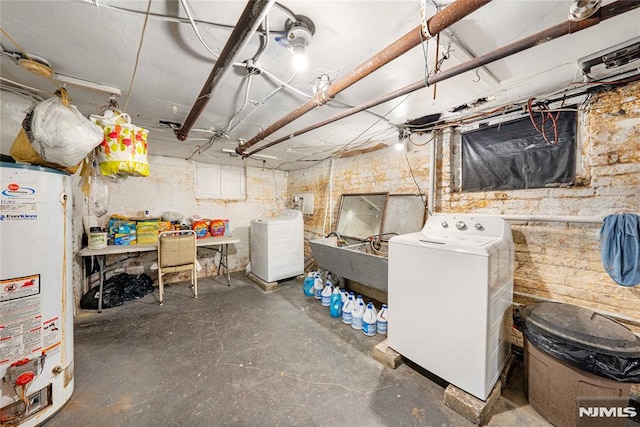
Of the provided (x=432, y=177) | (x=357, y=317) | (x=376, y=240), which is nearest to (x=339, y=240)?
(x=376, y=240)

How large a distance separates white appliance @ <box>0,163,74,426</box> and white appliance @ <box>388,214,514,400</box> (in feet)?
8.08

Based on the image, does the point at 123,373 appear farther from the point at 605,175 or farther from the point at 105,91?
the point at 605,175

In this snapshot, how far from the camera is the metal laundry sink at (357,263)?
236 cm

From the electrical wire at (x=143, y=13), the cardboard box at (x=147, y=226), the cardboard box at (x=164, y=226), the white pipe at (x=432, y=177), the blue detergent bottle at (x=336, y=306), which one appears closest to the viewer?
the electrical wire at (x=143, y=13)

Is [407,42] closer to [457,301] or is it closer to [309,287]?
[457,301]

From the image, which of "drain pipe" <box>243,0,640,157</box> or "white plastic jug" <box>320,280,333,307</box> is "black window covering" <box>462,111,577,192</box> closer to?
"drain pipe" <box>243,0,640,157</box>

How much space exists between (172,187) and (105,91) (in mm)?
2651

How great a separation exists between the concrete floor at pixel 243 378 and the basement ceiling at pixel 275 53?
6.79ft

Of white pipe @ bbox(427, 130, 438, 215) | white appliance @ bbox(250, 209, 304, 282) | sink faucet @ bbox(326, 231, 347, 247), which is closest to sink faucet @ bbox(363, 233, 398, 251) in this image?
sink faucet @ bbox(326, 231, 347, 247)

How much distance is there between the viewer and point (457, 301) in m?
1.55

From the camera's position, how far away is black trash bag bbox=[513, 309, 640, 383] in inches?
47.3

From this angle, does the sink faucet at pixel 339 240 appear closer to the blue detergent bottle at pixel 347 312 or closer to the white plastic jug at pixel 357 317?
the blue detergent bottle at pixel 347 312

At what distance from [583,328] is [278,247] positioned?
3438 millimetres

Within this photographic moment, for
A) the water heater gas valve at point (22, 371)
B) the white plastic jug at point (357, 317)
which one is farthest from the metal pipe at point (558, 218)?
the water heater gas valve at point (22, 371)
